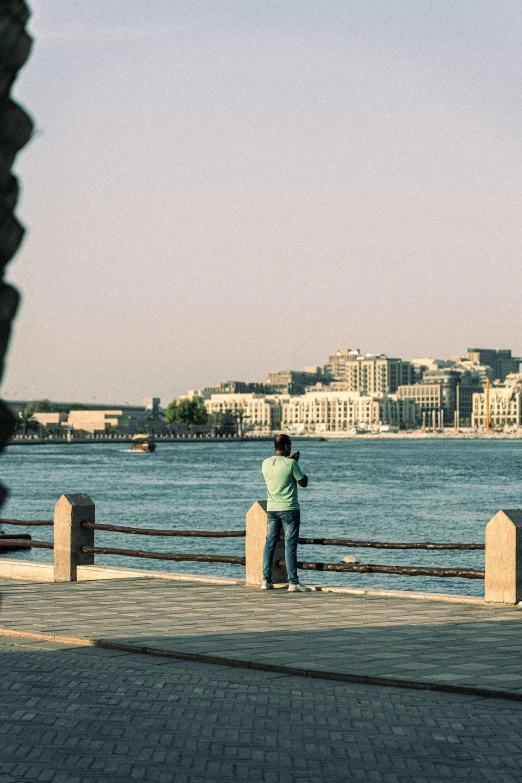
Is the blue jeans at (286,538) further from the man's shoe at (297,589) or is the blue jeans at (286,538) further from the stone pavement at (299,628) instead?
the stone pavement at (299,628)

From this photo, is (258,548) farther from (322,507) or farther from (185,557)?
(322,507)

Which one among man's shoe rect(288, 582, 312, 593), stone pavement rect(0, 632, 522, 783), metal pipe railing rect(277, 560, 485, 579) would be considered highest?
metal pipe railing rect(277, 560, 485, 579)

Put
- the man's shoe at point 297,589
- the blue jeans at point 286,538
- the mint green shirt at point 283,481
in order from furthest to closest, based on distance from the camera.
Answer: the man's shoe at point 297,589, the blue jeans at point 286,538, the mint green shirt at point 283,481

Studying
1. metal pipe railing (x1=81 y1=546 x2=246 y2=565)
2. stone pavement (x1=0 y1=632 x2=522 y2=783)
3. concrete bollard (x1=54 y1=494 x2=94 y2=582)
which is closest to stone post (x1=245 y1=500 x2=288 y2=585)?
metal pipe railing (x1=81 y1=546 x2=246 y2=565)

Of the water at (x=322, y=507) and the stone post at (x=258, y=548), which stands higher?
the stone post at (x=258, y=548)

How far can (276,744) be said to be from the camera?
7.68m

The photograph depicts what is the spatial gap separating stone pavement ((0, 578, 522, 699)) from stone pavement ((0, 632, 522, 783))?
1.56 feet

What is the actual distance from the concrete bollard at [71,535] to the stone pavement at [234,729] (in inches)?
290

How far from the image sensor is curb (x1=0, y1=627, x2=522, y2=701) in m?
9.38

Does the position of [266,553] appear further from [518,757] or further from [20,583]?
[518,757]

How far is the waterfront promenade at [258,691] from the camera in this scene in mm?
7215

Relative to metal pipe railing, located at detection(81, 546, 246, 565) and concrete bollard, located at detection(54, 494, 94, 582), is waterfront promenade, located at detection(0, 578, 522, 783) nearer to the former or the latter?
metal pipe railing, located at detection(81, 546, 246, 565)

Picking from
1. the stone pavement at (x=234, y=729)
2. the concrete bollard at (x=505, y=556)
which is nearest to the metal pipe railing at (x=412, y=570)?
the concrete bollard at (x=505, y=556)

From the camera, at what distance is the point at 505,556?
14.3 metres
